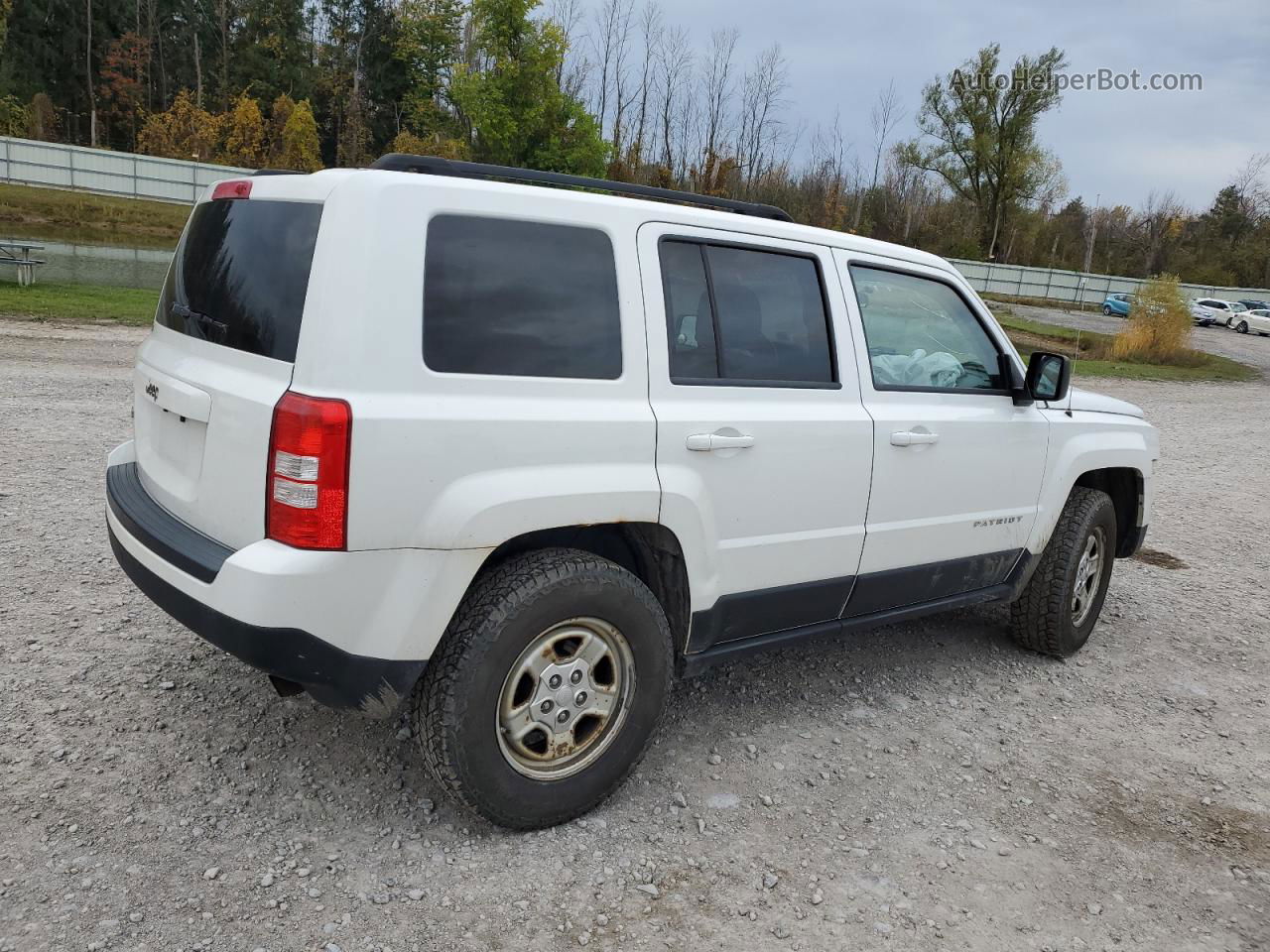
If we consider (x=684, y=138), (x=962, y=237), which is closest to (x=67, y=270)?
(x=684, y=138)

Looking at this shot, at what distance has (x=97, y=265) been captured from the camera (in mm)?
21125

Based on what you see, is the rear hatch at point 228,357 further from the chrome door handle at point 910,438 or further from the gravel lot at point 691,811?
the chrome door handle at point 910,438

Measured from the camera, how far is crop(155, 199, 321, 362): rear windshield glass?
2732mm

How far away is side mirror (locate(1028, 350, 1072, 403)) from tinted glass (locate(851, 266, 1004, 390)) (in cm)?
14

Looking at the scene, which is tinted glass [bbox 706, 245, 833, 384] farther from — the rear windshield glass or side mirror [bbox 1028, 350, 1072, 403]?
the rear windshield glass

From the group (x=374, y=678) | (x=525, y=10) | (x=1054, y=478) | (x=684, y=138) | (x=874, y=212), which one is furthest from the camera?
(x=874, y=212)

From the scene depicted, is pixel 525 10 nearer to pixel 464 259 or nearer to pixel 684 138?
pixel 684 138

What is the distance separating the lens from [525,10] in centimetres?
2762

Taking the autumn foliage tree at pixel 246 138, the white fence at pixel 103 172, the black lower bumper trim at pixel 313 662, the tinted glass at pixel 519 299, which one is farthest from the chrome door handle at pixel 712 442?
the autumn foliage tree at pixel 246 138

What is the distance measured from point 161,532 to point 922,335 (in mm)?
Answer: 2992

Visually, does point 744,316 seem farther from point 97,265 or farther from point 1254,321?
point 1254,321

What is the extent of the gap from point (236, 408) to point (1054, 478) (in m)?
3.58

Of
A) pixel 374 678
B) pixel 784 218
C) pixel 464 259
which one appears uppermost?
pixel 784 218

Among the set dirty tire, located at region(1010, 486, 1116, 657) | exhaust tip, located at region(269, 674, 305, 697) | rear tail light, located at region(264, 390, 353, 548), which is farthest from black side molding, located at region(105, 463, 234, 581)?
dirty tire, located at region(1010, 486, 1116, 657)
